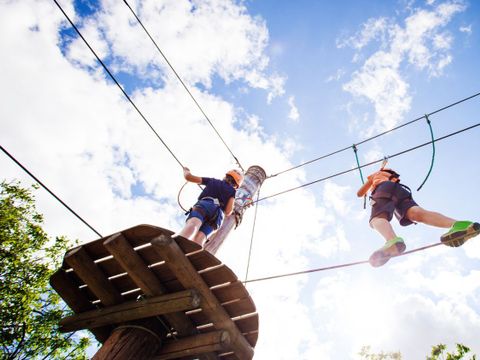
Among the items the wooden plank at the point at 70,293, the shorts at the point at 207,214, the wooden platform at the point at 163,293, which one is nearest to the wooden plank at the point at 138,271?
the wooden platform at the point at 163,293

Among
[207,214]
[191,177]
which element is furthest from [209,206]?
[191,177]

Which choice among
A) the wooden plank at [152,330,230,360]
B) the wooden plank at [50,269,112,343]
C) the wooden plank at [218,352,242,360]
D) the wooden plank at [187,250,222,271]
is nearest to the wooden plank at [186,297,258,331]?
the wooden plank at [152,330,230,360]

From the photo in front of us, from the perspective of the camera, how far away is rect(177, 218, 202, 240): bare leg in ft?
11.7

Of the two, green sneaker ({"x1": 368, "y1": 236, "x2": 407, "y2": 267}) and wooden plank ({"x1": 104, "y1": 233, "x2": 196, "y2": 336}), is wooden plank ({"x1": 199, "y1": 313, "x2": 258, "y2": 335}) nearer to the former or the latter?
wooden plank ({"x1": 104, "y1": 233, "x2": 196, "y2": 336})

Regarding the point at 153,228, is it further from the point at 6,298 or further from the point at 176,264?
the point at 6,298

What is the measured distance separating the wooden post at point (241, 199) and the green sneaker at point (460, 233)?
2.90m

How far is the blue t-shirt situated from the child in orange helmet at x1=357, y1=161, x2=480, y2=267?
6.12 feet

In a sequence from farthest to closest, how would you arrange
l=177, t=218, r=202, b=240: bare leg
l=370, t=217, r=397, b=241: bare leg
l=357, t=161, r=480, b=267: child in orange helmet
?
l=177, t=218, r=202, b=240: bare leg < l=370, t=217, r=397, b=241: bare leg < l=357, t=161, r=480, b=267: child in orange helmet

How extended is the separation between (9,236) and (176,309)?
38.3 ft

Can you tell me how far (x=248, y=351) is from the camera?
2926 millimetres

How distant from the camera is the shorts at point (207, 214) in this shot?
4.02 meters

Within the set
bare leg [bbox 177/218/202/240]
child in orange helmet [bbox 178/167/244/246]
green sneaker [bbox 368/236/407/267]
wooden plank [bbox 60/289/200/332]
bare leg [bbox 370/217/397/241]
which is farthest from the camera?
child in orange helmet [bbox 178/167/244/246]

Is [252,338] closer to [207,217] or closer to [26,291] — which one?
A: [207,217]

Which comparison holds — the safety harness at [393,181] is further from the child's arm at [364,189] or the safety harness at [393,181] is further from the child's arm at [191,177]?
the child's arm at [191,177]
